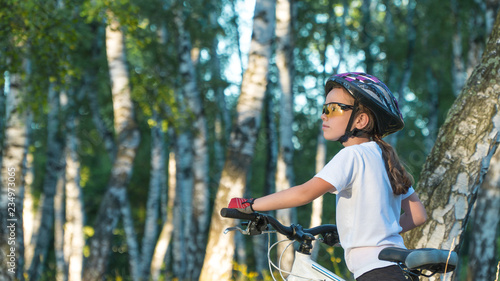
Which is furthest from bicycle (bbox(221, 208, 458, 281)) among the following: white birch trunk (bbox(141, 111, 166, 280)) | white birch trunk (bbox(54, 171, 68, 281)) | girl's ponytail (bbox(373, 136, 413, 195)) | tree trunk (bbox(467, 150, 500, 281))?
white birch trunk (bbox(54, 171, 68, 281))

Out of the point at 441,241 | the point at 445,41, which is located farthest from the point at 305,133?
the point at 441,241

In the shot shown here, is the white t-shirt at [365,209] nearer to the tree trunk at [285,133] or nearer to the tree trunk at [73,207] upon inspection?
the tree trunk at [285,133]

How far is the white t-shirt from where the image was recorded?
3008 millimetres

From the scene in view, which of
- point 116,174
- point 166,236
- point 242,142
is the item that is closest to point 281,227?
point 242,142

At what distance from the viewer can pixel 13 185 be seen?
862cm

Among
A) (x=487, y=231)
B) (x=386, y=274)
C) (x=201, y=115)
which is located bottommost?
(x=487, y=231)

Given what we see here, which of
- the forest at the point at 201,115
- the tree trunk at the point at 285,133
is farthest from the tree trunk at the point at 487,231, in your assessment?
the tree trunk at the point at 285,133

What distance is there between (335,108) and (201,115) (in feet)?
37.9

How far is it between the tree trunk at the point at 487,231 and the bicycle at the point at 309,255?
615cm

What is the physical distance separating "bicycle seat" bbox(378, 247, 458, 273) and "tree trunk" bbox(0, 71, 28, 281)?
6487 millimetres

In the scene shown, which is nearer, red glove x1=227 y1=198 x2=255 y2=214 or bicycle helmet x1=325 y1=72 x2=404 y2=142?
red glove x1=227 y1=198 x2=255 y2=214

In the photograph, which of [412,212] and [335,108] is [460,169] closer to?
[412,212]

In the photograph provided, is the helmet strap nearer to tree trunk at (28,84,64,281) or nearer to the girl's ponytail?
the girl's ponytail

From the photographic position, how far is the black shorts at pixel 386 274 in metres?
2.97
